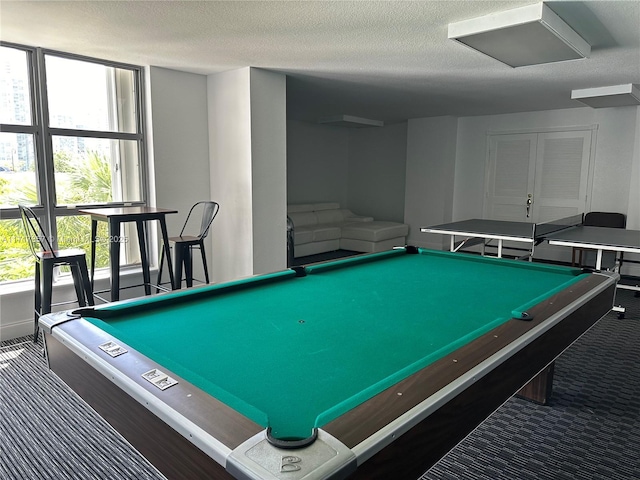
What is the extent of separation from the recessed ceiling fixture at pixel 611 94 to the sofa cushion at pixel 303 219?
4216mm

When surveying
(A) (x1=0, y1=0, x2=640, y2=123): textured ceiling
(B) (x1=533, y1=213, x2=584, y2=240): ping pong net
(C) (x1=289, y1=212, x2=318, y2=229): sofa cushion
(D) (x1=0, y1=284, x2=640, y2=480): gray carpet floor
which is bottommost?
(D) (x1=0, y1=284, x2=640, y2=480): gray carpet floor

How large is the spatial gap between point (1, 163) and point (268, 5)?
256cm

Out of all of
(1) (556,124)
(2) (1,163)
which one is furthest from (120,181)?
(1) (556,124)

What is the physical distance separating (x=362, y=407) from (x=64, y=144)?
3919 millimetres

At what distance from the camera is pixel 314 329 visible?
170 centimetres

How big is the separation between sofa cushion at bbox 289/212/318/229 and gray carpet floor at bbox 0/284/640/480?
4.82 m

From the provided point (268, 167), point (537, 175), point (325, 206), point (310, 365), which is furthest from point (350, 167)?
point (310, 365)

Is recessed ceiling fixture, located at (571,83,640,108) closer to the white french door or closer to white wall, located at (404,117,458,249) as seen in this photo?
the white french door

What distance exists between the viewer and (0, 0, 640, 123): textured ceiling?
273 cm

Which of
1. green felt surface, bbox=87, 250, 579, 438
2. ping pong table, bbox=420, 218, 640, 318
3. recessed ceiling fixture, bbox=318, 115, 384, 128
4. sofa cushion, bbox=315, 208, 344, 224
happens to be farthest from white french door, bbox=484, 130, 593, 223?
green felt surface, bbox=87, 250, 579, 438

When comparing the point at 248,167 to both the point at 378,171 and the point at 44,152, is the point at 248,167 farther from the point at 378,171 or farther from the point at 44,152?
the point at 378,171

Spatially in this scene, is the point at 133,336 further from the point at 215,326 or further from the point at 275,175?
the point at 275,175

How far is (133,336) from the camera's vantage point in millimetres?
1597

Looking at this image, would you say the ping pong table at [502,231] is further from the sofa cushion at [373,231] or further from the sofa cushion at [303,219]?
the sofa cushion at [303,219]
